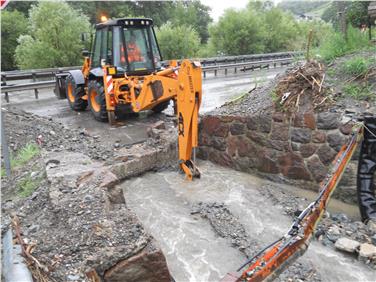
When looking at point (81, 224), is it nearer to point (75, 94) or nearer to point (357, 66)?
point (357, 66)

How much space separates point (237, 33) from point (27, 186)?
72.3ft

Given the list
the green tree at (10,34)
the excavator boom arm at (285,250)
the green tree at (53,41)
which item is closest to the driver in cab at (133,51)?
the excavator boom arm at (285,250)

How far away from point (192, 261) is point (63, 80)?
29.2ft

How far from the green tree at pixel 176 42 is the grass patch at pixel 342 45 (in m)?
16.5

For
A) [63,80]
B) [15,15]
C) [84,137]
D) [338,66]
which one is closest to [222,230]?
[338,66]

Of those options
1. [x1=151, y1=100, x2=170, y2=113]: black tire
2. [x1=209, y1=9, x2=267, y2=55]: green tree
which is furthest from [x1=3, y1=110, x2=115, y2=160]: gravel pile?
[x1=209, y1=9, x2=267, y2=55]: green tree

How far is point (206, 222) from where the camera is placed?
16.7ft

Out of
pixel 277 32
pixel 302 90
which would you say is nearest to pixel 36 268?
pixel 302 90

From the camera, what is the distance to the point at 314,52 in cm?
745

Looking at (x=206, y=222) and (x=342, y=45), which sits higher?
(x=342, y=45)

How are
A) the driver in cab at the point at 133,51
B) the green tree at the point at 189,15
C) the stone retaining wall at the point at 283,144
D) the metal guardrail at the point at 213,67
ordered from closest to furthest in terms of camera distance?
the stone retaining wall at the point at 283,144
the driver in cab at the point at 133,51
the metal guardrail at the point at 213,67
the green tree at the point at 189,15

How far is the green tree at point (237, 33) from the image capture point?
83.3ft

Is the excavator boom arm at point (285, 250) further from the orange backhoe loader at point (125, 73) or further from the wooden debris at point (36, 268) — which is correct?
the orange backhoe loader at point (125, 73)

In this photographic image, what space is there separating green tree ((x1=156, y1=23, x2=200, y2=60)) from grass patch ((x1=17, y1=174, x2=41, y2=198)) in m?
18.5
